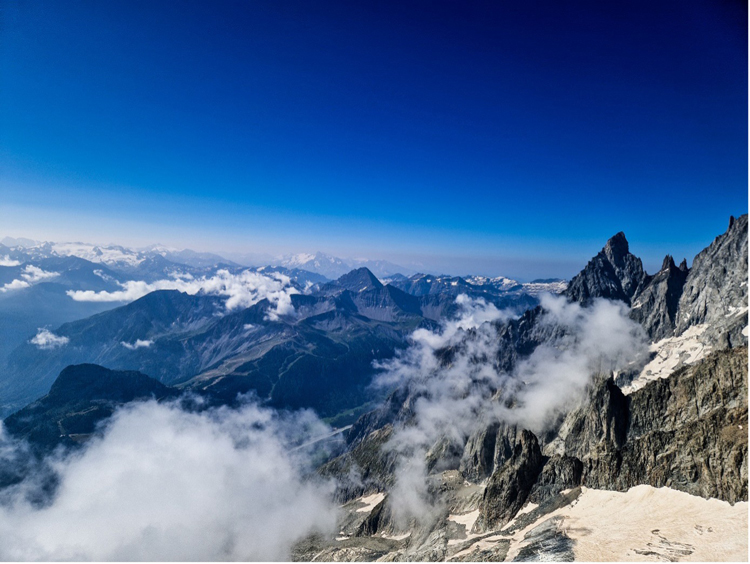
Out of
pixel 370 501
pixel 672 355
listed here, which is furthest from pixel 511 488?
pixel 672 355

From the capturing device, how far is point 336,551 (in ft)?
372

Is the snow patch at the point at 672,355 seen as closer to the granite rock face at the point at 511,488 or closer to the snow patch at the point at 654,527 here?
the granite rock face at the point at 511,488

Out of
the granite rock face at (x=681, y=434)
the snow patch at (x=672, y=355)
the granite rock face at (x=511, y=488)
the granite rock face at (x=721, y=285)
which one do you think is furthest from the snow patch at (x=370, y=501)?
the granite rock face at (x=721, y=285)

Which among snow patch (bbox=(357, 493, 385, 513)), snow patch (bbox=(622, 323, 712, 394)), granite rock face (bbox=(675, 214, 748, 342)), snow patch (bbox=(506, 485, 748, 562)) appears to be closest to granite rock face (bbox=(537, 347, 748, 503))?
snow patch (bbox=(506, 485, 748, 562))

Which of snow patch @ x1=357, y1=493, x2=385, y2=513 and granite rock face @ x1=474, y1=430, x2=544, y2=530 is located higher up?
granite rock face @ x1=474, y1=430, x2=544, y2=530

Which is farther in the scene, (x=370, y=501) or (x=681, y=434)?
(x=370, y=501)

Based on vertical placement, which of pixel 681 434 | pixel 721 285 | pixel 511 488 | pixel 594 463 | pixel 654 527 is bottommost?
pixel 511 488

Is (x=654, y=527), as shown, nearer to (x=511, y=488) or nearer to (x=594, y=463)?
(x=594, y=463)

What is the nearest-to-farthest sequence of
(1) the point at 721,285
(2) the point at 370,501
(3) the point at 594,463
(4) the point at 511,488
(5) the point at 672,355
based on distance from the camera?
(3) the point at 594,463
(4) the point at 511,488
(2) the point at 370,501
(1) the point at 721,285
(5) the point at 672,355

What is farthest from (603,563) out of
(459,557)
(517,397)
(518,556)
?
(517,397)

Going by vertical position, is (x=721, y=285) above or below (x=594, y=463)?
above

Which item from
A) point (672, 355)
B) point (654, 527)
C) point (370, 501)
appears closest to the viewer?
point (654, 527)

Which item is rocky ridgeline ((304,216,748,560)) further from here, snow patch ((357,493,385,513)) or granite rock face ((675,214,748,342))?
granite rock face ((675,214,748,342))

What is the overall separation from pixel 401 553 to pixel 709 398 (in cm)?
Answer: 7816
